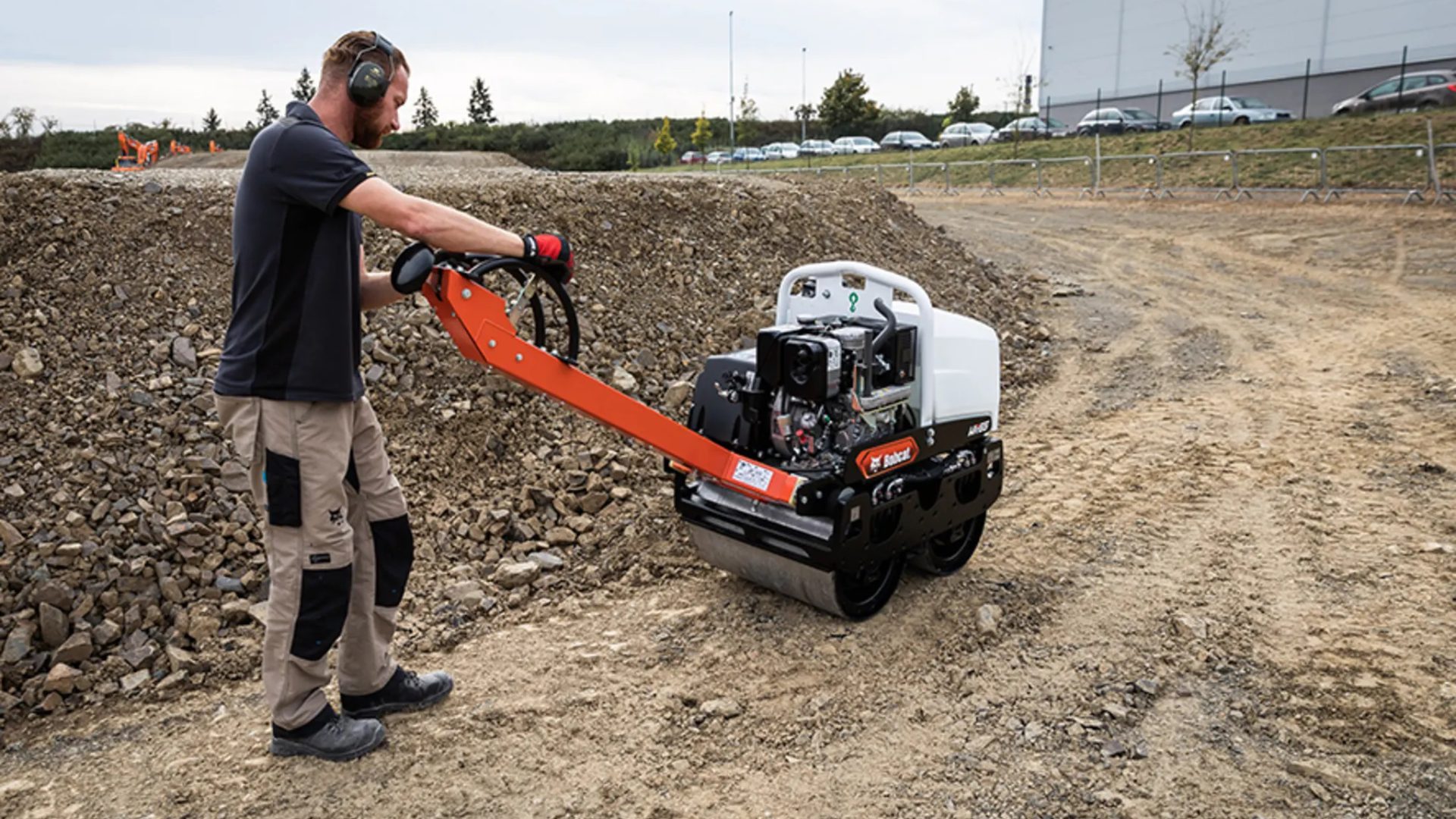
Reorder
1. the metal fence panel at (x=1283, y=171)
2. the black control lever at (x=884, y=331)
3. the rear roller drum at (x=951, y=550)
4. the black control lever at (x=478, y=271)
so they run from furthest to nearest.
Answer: the metal fence panel at (x=1283, y=171), the rear roller drum at (x=951, y=550), the black control lever at (x=884, y=331), the black control lever at (x=478, y=271)

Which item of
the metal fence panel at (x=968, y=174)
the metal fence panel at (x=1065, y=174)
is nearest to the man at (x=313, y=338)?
the metal fence panel at (x=1065, y=174)

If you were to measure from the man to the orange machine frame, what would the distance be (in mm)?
229

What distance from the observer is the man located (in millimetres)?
3045

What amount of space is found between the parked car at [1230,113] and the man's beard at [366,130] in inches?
1266

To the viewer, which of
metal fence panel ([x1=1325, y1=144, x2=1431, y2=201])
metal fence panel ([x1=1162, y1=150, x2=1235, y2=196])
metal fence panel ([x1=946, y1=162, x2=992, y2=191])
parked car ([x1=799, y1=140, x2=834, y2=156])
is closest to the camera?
metal fence panel ([x1=1325, y1=144, x2=1431, y2=201])

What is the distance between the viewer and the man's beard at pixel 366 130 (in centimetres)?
327

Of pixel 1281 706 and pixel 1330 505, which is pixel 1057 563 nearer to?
pixel 1281 706

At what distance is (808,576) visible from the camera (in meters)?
4.30

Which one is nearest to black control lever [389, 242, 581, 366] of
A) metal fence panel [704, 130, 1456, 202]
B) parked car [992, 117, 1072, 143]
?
metal fence panel [704, 130, 1456, 202]

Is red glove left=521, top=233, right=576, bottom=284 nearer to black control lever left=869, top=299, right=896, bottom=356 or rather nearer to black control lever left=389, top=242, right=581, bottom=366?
black control lever left=389, top=242, right=581, bottom=366

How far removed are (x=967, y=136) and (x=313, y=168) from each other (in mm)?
38698

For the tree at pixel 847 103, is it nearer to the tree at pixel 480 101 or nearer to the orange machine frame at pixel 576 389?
the tree at pixel 480 101

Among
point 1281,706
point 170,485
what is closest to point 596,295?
point 170,485

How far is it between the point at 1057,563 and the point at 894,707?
169 cm
